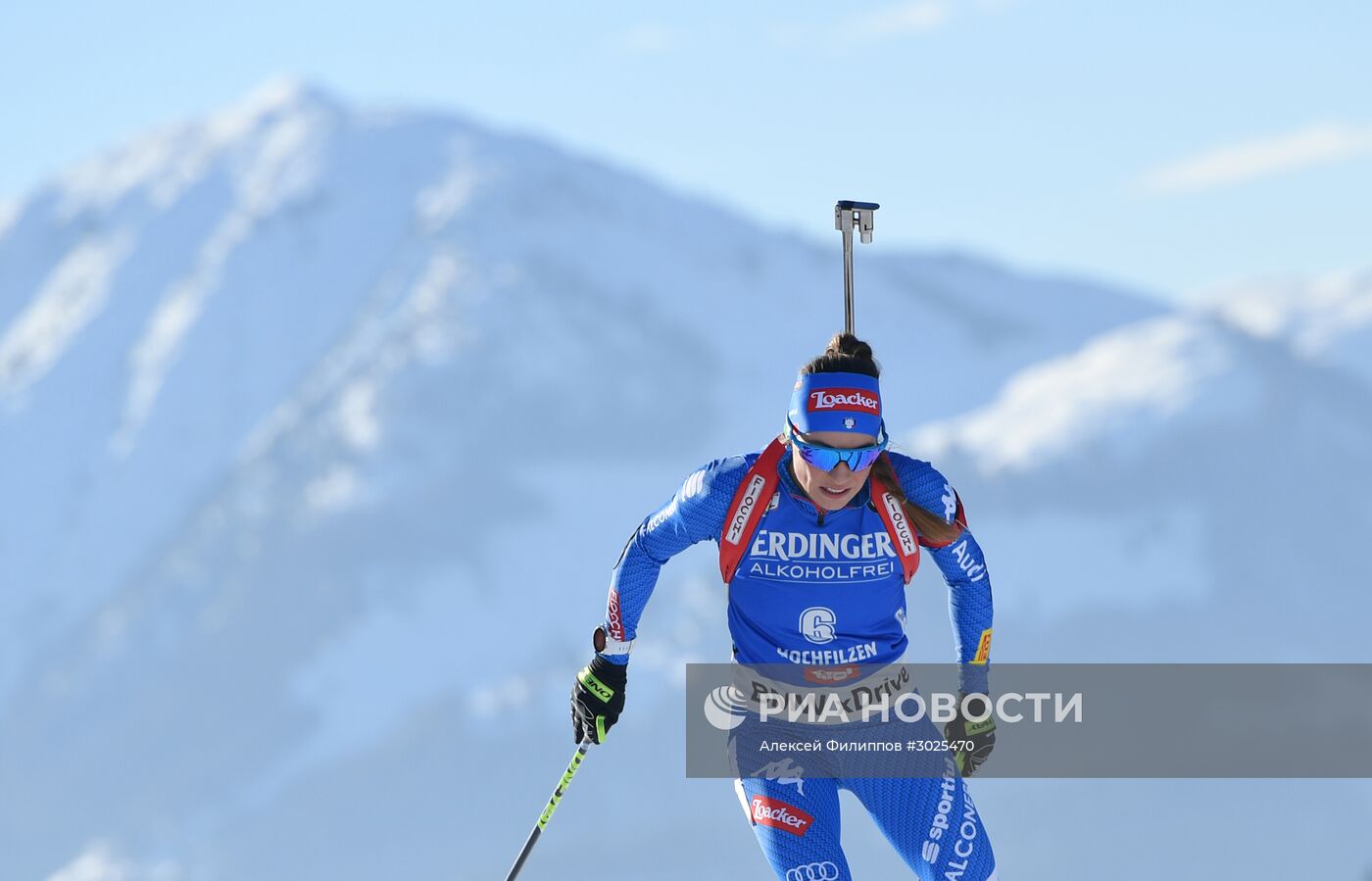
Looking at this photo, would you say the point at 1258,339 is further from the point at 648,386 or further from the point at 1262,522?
the point at 648,386

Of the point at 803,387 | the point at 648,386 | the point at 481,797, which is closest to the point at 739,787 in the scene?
the point at 803,387

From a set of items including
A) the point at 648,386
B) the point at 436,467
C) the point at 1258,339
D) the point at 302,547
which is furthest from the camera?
the point at 648,386

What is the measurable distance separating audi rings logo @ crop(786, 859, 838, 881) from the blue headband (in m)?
1.77

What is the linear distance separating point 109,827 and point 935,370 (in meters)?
102

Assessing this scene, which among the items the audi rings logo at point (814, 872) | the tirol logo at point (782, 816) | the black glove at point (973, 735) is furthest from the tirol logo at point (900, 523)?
the audi rings logo at point (814, 872)

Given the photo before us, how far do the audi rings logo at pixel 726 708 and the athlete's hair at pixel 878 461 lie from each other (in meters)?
1.11

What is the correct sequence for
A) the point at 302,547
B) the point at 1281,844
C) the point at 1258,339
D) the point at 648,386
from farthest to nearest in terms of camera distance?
the point at 648,386
the point at 302,547
the point at 1258,339
the point at 1281,844

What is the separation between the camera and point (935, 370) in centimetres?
19462

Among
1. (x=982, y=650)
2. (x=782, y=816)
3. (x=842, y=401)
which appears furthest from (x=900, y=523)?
(x=782, y=816)

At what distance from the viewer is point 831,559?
294 inches

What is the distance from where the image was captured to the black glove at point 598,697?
26.3ft

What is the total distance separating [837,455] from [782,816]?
1530 millimetres

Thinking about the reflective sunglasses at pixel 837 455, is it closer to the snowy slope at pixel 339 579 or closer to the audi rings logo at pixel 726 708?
the audi rings logo at pixel 726 708

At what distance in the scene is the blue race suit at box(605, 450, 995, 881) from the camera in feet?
24.1
